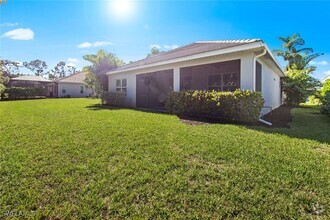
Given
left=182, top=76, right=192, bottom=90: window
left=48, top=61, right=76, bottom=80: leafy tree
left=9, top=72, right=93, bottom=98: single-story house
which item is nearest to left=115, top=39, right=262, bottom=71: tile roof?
left=182, top=76, right=192, bottom=90: window

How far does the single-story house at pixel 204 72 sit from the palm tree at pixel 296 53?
54.3 feet

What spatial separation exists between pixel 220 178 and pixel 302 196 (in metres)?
1.09

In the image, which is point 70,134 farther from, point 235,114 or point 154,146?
point 235,114

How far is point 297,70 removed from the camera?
20922mm

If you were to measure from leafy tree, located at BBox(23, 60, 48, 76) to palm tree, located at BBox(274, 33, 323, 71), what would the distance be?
280 ft

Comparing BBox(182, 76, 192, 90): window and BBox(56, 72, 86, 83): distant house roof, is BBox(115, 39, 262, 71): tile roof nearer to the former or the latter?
BBox(182, 76, 192, 90): window

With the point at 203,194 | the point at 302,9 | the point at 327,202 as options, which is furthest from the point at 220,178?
the point at 302,9

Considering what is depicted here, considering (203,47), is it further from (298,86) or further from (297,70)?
(297,70)

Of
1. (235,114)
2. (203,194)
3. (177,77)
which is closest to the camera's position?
(203,194)

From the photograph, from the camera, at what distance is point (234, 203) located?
93.4 inches

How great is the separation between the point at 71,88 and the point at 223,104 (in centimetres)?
3336

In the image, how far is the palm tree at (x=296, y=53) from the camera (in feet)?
81.6

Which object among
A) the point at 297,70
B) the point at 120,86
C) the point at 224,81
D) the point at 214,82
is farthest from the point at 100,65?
the point at 297,70

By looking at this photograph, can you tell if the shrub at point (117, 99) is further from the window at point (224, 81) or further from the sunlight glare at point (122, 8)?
the window at point (224, 81)
